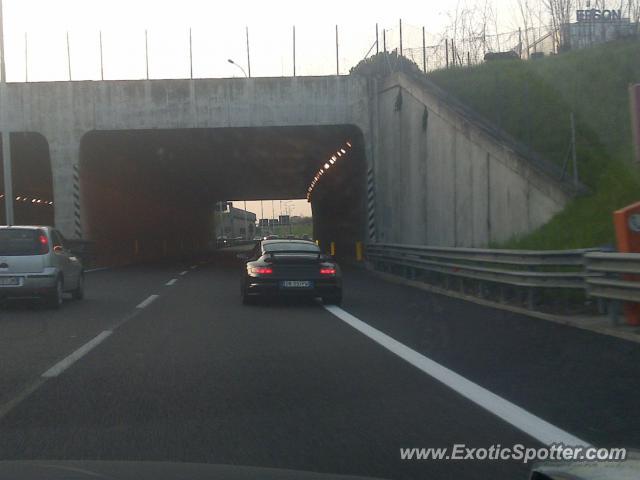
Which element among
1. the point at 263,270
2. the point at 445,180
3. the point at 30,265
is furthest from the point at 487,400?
the point at 445,180

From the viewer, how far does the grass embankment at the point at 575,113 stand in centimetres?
2002

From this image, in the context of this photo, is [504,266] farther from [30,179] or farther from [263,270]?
[30,179]

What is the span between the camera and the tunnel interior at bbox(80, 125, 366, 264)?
3634cm

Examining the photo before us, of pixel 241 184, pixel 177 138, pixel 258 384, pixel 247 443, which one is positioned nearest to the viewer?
pixel 247 443

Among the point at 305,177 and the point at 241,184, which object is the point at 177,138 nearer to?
the point at 305,177

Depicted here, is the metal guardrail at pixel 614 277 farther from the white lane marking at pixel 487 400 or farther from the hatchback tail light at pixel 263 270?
the hatchback tail light at pixel 263 270

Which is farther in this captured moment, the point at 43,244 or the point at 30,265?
the point at 43,244

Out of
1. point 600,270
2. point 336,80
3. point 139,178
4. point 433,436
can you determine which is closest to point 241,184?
point 139,178

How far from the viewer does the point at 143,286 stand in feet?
77.9

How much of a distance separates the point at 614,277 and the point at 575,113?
54.0ft

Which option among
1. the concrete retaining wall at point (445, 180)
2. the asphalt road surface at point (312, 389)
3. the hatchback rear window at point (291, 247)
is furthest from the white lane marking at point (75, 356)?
the concrete retaining wall at point (445, 180)

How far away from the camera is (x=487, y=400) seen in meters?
7.55

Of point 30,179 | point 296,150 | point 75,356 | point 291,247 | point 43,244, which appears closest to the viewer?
point 75,356

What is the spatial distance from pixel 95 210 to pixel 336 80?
12.3 meters
